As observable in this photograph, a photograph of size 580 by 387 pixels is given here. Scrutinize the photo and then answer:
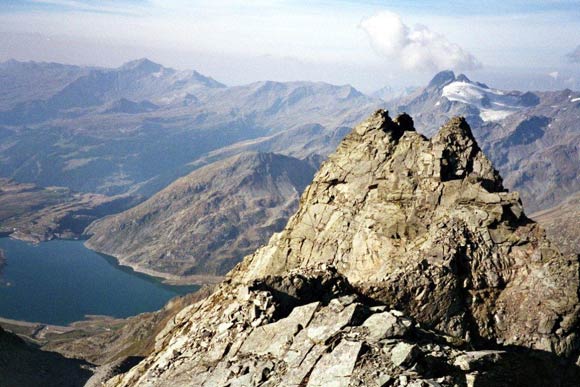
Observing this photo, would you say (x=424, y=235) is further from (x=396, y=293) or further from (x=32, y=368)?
(x=32, y=368)

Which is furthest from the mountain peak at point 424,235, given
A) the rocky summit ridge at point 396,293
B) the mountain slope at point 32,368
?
the mountain slope at point 32,368

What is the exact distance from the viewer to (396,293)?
1436 inches

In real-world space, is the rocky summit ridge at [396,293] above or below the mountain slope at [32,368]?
above

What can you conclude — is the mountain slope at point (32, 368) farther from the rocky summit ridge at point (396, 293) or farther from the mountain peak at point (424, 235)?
the mountain peak at point (424, 235)

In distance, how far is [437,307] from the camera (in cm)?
3672

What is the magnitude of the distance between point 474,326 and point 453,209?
11.8m

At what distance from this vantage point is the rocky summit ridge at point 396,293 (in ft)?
82.9

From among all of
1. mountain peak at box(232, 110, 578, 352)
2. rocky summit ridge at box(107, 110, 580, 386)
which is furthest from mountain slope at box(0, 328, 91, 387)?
mountain peak at box(232, 110, 578, 352)

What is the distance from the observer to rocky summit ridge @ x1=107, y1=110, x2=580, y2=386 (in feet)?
82.9

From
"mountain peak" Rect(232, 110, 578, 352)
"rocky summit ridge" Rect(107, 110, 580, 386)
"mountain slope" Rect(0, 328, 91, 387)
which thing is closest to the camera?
"rocky summit ridge" Rect(107, 110, 580, 386)

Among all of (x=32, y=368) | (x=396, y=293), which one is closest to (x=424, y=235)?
(x=396, y=293)

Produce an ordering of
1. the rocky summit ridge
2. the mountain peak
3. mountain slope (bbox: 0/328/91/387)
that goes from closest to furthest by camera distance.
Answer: the rocky summit ridge, the mountain peak, mountain slope (bbox: 0/328/91/387)

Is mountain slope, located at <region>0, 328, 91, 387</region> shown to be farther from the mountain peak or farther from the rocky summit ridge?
the mountain peak

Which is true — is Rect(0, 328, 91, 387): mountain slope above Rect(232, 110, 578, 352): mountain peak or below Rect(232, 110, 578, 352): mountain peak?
below
